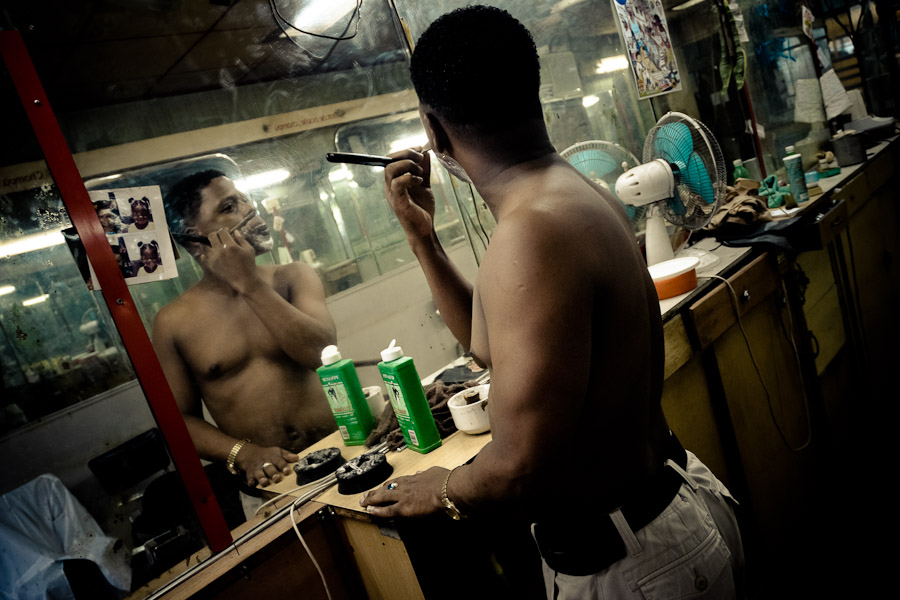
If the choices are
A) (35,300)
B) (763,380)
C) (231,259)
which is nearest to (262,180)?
(231,259)

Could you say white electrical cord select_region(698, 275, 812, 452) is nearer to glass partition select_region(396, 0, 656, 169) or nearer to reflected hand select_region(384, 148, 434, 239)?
glass partition select_region(396, 0, 656, 169)

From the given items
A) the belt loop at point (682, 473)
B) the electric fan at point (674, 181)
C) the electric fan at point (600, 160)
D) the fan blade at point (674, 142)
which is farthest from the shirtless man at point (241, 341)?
the fan blade at point (674, 142)

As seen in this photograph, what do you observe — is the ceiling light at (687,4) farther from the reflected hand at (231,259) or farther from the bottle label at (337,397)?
the bottle label at (337,397)

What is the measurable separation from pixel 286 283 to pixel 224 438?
565mm

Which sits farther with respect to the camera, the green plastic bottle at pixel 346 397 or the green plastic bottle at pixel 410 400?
the green plastic bottle at pixel 346 397

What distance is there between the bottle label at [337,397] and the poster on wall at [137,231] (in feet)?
1.98

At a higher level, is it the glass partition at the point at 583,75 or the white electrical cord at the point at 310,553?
the glass partition at the point at 583,75

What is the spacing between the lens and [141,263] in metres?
1.51

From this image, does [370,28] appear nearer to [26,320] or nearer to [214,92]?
[214,92]

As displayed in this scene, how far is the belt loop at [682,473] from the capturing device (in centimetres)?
108

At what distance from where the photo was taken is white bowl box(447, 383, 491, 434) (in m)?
1.54

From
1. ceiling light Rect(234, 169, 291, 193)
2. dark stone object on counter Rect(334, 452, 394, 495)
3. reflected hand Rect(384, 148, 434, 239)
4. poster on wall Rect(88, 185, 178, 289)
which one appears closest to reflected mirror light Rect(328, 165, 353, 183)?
ceiling light Rect(234, 169, 291, 193)

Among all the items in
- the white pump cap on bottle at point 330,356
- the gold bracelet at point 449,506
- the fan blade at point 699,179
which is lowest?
the gold bracelet at point 449,506

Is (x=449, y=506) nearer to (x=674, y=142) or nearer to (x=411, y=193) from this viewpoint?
(x=411, y=193)
